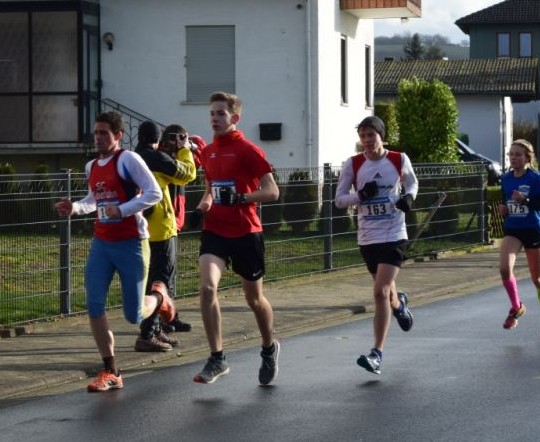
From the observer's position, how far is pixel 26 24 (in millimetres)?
29047

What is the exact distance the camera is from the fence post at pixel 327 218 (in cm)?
1900

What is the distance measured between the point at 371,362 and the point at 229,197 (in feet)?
5.35

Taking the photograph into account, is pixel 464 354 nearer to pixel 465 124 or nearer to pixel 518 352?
pixel 518 352

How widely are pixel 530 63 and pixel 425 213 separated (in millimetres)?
46411

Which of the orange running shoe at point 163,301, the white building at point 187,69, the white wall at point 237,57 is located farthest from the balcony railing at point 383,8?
the orange running shoe at point 163,301

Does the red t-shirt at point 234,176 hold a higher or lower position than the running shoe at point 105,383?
higher

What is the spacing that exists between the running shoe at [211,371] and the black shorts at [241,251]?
1.99 feet

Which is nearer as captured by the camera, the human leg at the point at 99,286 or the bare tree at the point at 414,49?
the human leg at the point at 99,286

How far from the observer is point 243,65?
2967cm

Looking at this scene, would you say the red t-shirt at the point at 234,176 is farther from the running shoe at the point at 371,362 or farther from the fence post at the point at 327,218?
the fence post at the point at 327,218

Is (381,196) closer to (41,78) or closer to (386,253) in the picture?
(386,253)

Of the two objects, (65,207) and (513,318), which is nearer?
(65,207)

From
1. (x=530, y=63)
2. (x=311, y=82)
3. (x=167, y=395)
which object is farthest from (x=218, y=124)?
(x=530, y=63)

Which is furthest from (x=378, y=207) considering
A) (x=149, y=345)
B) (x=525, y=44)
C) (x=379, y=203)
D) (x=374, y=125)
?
(x=525, y=44)
